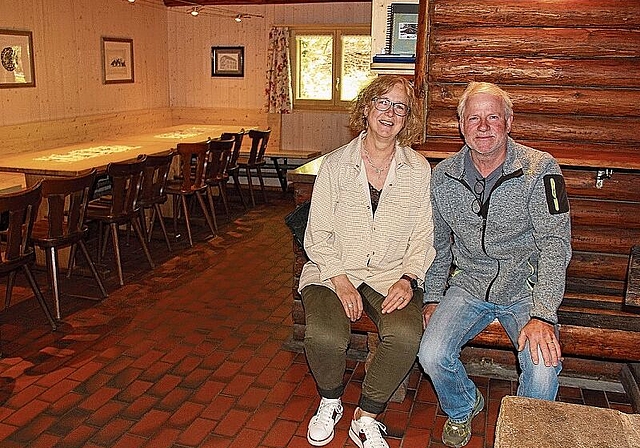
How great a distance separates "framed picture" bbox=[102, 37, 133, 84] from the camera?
765 centimetres

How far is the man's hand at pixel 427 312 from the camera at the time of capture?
2654 millimetres

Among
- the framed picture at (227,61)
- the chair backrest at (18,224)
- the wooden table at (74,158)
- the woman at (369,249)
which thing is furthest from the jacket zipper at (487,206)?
the framed picture at (227,61)

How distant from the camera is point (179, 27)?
29.0 ft

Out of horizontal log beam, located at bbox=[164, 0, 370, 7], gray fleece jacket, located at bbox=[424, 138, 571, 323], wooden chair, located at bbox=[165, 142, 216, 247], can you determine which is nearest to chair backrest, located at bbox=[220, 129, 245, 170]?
wooden chair, located at bbox=[165, 142, 216, 247]

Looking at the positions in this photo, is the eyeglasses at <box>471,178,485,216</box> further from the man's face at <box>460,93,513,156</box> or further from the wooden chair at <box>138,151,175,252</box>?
the wooden chair at <box>138,151,175,252</box>

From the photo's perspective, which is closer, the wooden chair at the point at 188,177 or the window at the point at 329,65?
the wooden chair at the point at 188,177

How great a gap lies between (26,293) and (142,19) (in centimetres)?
506

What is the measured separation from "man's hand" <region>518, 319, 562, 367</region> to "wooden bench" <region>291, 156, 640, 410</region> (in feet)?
1.22

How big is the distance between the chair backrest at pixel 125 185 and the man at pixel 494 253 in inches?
98.4

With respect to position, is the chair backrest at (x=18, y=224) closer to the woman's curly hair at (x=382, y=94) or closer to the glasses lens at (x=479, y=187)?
the woman's curly hair at (x=382, y=94)

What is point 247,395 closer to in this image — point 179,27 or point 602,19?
point 602,19

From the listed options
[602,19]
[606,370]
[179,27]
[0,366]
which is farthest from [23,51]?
[606,370]

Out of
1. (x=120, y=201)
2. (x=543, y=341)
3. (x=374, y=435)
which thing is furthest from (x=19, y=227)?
(x=543, y=341)

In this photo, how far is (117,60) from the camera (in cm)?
788
